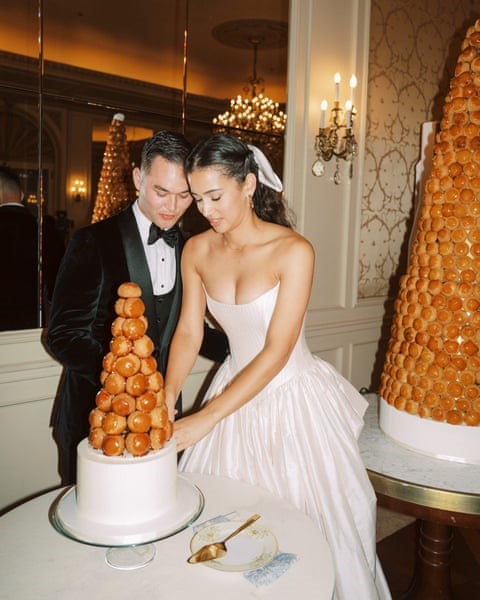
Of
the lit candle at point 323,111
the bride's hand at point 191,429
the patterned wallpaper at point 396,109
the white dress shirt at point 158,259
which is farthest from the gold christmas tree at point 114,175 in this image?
the patterned wallpaper at point 396,109

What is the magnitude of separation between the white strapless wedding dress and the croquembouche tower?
0.28 metres

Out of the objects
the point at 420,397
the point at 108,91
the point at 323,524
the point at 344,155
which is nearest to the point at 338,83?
the point at 344,155

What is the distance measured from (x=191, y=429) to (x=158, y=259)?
0.88 meters

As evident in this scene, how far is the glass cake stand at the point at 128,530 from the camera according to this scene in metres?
1.27

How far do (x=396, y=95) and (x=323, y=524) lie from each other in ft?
11.8

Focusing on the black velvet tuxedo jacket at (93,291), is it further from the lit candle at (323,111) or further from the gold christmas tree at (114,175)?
the lit candle at (323,111)

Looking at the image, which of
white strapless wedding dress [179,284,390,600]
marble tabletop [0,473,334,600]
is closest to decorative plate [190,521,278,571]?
→ marble tabletop [0,473,334,600]

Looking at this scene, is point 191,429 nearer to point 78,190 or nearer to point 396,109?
point 78,190

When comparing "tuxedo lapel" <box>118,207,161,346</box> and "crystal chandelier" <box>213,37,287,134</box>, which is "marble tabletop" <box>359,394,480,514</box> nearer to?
"tuxedo lapel" <box>118,207,161,346</box>

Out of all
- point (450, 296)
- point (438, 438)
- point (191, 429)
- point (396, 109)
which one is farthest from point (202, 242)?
point (396, 109)

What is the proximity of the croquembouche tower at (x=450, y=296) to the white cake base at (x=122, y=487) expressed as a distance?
1.03 meters

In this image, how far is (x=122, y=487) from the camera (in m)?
1.31

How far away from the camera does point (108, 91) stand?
118 inches

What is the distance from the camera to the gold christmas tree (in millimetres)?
2975
